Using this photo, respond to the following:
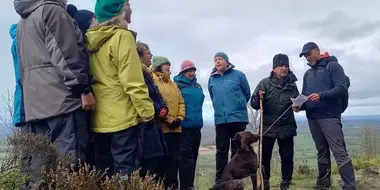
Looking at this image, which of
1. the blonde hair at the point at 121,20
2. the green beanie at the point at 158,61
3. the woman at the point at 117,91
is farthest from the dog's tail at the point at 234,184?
the blonde hair at the point at 121,20

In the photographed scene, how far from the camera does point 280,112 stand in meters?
6.18

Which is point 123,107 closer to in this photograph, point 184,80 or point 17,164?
point 17,164

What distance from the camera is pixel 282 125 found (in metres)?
6.14

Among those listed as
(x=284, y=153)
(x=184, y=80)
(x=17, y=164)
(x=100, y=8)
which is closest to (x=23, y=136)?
(x=17, y=164)

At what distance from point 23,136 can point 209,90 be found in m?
4.21

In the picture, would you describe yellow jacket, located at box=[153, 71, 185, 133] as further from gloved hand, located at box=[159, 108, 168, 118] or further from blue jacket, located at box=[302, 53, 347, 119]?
blue jacket, located at box=[302, 53, 347, 119]

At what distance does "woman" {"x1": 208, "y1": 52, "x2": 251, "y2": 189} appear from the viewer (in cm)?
640

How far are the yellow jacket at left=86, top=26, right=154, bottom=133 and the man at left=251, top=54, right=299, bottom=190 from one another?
2.93 m

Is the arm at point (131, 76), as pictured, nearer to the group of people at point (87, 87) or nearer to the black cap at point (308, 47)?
the group of people at point (87, 87)

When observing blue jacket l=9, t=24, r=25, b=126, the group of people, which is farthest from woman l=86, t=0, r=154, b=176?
blue jacket l=9, t=24, r=25, b=126

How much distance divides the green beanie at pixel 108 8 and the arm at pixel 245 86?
317 centimetres

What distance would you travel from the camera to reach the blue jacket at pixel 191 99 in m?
6.25

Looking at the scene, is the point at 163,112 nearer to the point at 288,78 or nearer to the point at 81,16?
the point at 81,16

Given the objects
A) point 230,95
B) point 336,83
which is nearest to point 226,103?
point 230,95
